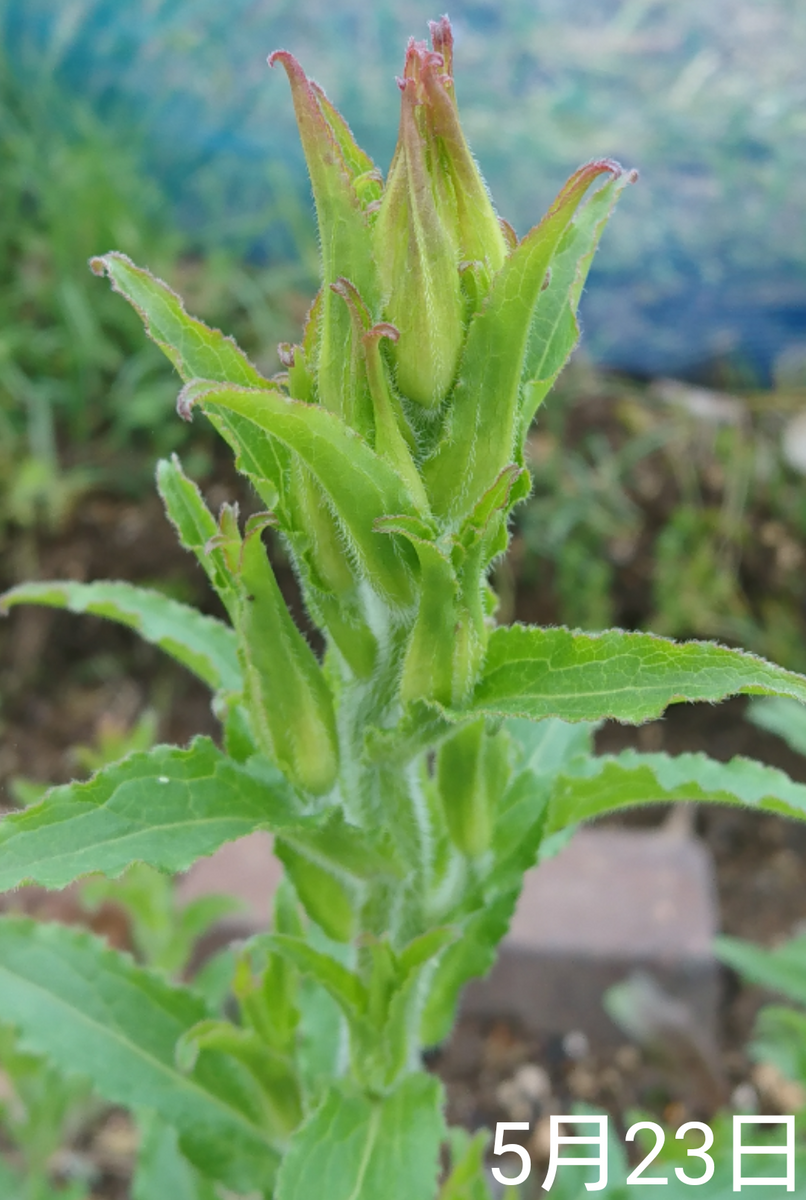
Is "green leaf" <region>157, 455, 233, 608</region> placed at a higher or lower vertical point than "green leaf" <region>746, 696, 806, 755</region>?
lower

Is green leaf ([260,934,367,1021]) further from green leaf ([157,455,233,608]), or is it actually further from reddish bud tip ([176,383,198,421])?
reddish bud tip ([176,383,198,421])

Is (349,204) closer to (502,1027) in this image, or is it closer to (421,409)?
(421,409)

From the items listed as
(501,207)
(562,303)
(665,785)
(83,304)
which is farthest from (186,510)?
(501,207)

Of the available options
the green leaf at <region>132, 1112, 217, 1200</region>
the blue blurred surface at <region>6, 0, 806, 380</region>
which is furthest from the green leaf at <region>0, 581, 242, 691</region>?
the blue blurred surface at <region>6, 0, 806, 380</region>

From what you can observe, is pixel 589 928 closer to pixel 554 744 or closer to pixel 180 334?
pixel 554 744

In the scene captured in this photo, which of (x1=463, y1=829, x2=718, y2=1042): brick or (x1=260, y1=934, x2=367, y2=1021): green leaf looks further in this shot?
(x1=463, y1=829, x2=718, y2=1042): brick

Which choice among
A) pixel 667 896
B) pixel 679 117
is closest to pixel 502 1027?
pixel 667 896

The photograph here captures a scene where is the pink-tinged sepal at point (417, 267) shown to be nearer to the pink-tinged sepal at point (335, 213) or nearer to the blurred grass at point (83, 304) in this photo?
the pink-tinged sepal at point (335, 213)

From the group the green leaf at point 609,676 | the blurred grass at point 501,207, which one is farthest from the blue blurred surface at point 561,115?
the green leaf at point 609,676
